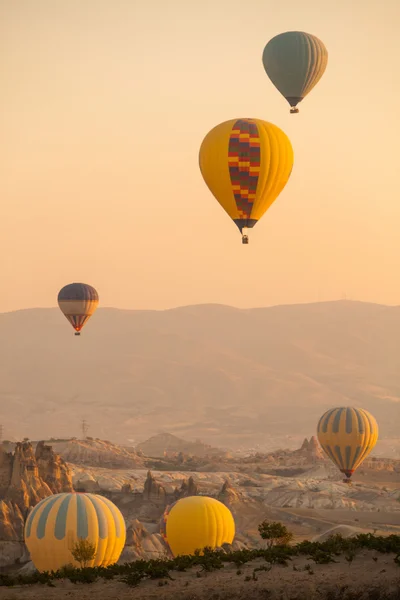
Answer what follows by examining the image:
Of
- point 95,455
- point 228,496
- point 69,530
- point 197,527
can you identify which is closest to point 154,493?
point 228,496

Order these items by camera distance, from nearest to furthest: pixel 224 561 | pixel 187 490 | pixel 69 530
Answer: pixel 224 561
pixel 69 530
pixel 187 490

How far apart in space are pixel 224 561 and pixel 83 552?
16639 mm

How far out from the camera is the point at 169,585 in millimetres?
39938

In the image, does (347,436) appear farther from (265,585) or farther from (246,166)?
(265,585)

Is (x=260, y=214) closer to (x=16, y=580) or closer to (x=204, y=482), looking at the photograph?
(x=16, y=580)

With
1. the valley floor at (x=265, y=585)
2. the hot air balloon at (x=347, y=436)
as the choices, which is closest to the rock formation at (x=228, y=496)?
the hot air balloon at (x=347, y=436)

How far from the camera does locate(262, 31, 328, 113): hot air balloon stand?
7888 centimetres

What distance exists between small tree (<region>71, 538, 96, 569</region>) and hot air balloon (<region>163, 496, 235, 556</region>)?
9.35m

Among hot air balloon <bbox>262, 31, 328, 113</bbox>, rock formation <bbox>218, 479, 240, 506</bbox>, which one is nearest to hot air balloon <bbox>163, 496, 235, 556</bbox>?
hot air balloon <bbox>262, 31, 328, 113</bbox>

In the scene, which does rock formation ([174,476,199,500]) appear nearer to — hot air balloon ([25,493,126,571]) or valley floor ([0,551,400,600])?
hot air balloon ([25,493,126,571])

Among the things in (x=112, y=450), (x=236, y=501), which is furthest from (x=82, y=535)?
(x=112, y=450)

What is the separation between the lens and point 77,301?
11369cm

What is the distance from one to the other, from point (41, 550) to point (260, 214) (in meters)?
24.9

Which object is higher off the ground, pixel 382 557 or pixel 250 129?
pixel 250 129
